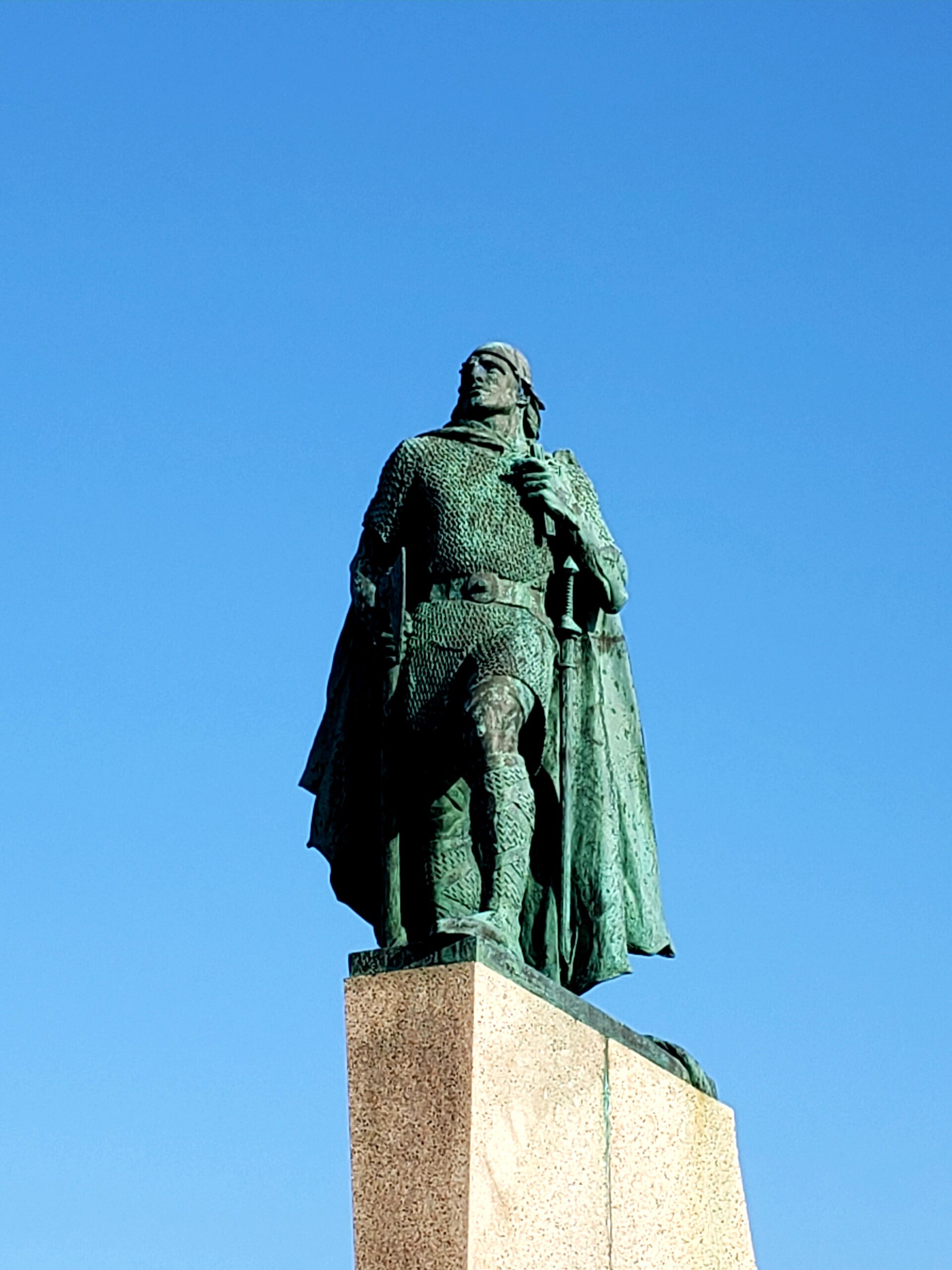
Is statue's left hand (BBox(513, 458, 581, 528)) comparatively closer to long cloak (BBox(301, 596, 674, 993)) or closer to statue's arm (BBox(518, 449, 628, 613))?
statue's arm (BBox(518, 449, 628, 613))

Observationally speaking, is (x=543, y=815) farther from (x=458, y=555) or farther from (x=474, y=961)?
(x=474, y=961)

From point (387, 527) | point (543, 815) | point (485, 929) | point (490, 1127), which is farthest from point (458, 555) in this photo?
point (490, 1127)

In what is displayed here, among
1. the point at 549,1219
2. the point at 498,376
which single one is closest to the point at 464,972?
the point at 549,1219

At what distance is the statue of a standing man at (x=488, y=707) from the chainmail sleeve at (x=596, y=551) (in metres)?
0.01

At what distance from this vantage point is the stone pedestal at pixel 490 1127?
31.1ft

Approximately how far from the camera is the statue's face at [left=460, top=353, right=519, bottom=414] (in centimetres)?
1196

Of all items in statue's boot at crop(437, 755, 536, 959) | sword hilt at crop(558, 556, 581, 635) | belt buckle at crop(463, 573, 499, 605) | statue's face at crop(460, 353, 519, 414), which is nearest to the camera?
statue's boot at crop(437, 755, 536, 959)

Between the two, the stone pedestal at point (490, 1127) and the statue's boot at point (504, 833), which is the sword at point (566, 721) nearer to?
the statue's boot at point (504, 833)

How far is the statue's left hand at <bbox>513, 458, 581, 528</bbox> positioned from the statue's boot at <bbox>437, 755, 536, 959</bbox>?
130cm

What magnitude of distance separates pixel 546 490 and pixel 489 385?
754 mm

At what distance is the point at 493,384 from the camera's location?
12.0 metres

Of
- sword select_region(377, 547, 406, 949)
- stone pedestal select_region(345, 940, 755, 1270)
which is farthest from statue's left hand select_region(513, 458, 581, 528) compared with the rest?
stone pedestal select_region(345, 940, 755, 1270)

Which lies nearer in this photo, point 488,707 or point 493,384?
point 488,707

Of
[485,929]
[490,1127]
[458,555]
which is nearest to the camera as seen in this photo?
[490,1127]
